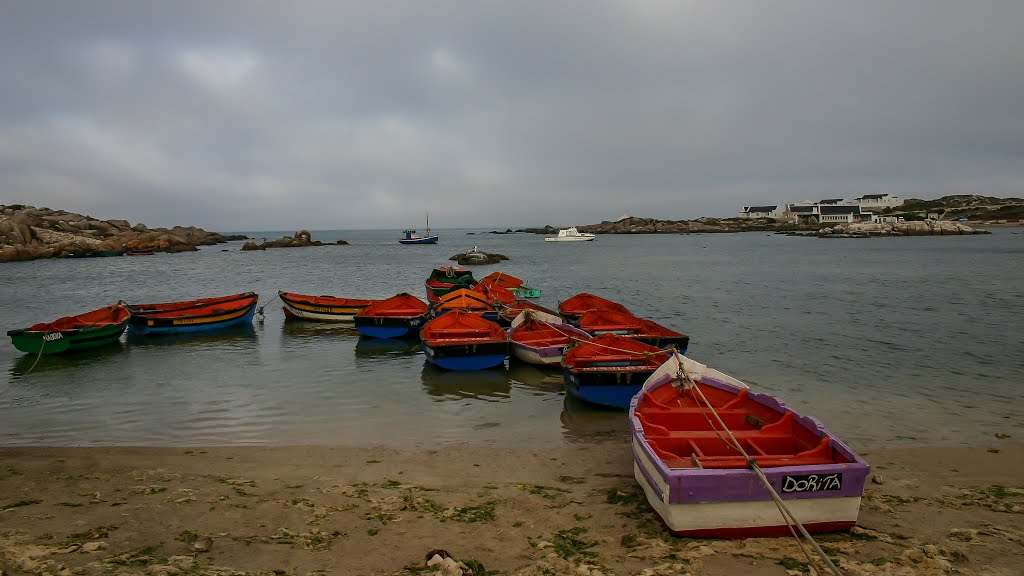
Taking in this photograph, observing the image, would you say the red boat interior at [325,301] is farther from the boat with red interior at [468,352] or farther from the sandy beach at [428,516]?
the sandy beach at [428,516]

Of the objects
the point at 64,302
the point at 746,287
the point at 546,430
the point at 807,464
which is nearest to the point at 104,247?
the point at 64,302

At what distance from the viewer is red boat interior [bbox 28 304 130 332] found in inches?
734

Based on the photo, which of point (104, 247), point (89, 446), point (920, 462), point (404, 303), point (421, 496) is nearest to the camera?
point (421, 496)

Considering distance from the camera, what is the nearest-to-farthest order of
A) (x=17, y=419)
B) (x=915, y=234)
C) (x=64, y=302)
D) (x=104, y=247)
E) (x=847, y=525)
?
(x=847, y=525) < (x=17, y=419) < (x=64, y=302) < (x=104, y=247) < (x=915, y=234)

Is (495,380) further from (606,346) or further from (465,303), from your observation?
(465,303)

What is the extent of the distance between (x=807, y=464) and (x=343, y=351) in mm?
15639

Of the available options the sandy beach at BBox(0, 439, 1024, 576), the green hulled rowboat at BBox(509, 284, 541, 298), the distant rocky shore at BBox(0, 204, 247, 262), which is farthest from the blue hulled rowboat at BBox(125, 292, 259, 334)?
the distant rocky shore at BBox(0, 204, 247, 262)

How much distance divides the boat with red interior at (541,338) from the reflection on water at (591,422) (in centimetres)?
260

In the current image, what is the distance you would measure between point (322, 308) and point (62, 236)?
75.6 meters

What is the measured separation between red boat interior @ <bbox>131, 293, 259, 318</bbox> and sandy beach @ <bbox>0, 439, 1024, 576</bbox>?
536 inches

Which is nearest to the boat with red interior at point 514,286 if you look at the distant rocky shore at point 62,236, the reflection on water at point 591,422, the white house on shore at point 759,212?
the reflection on water at point 591,422

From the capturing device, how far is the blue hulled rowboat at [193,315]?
21.6 m

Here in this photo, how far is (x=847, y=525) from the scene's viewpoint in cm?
581

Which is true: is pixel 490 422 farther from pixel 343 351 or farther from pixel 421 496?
pixel 343 351
